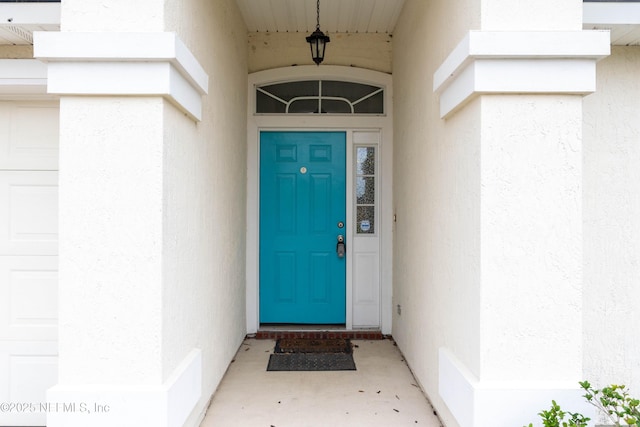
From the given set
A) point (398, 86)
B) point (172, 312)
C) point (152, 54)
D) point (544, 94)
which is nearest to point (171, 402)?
point (172, 312)


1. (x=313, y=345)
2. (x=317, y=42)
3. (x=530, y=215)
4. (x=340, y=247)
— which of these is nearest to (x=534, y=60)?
(x=530, y=215)

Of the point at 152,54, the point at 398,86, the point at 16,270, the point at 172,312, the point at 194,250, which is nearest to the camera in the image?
the point at 152,54

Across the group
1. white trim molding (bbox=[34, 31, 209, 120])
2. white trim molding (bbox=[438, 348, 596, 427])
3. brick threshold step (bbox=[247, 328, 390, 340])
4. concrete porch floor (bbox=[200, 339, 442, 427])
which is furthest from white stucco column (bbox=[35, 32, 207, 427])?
brick threshold step (bbox=[247, 328, 390, 340])

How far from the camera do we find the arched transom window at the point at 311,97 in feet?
15.7

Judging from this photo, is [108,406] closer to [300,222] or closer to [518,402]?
[518,402]

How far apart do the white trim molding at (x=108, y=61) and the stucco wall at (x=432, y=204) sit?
1.52m

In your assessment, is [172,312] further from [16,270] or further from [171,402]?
[16,270]

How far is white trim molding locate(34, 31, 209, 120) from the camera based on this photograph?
203 centimetres

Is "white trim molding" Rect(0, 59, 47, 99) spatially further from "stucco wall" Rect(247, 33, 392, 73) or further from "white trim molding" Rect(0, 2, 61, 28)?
"stucco wall" Rect(247, 33, 392, 73)

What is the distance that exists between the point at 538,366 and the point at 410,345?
1663 mm

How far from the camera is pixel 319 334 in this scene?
183 inches

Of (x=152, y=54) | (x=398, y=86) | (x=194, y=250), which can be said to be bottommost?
(x=194, y=250)

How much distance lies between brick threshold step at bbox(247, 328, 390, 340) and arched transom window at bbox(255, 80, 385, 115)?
234cm

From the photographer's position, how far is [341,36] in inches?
188
